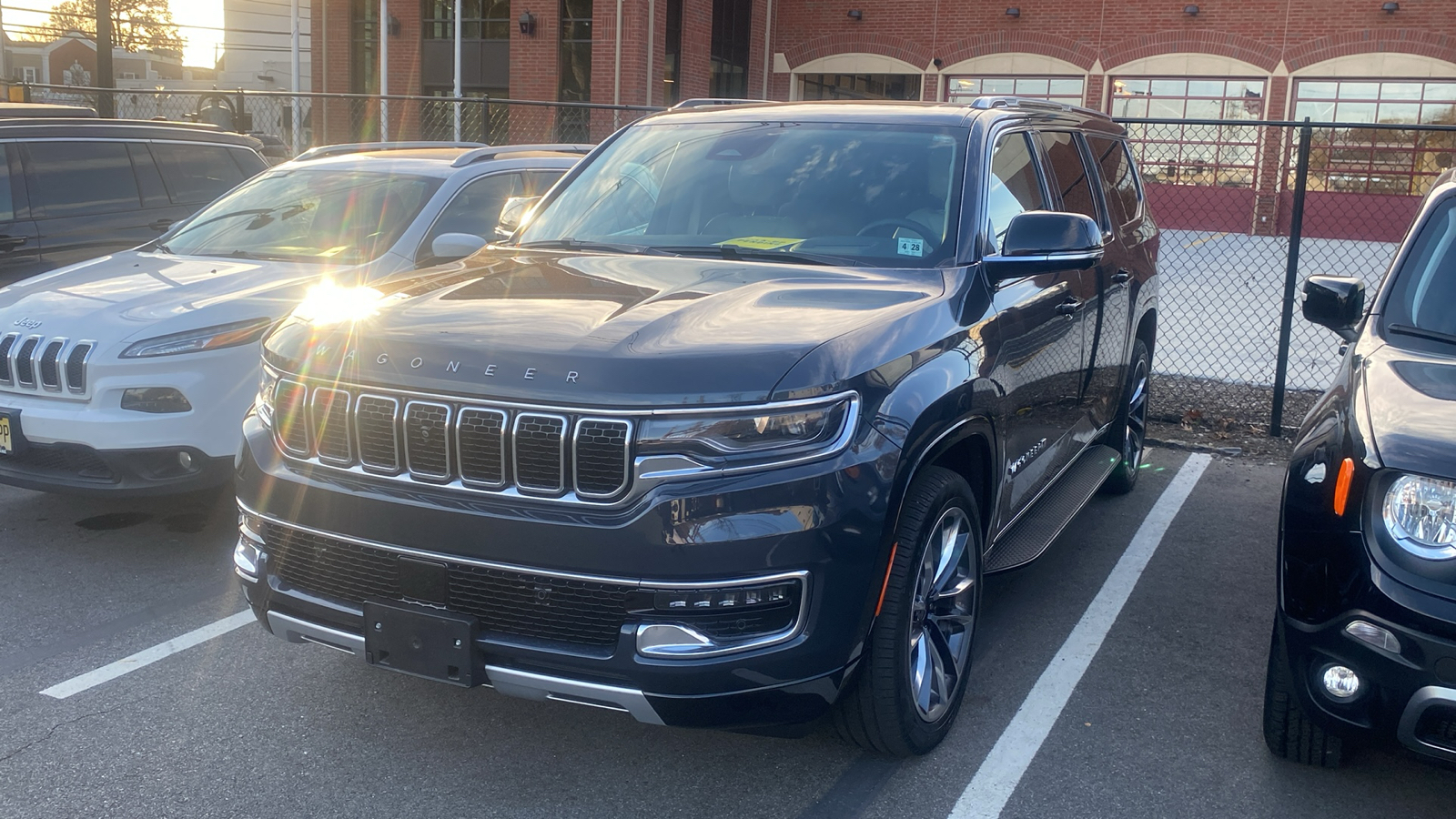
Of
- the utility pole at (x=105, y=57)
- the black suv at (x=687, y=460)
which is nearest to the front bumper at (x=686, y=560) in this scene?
the black suv at (x=687, y=460)

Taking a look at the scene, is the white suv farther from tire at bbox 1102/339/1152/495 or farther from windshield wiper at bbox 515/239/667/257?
tire at bbox 1102/339/1152/495

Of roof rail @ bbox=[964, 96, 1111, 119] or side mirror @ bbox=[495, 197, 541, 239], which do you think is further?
side mirror @ bbox=[495, 197, 541, 239]

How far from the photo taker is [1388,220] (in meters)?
25.3

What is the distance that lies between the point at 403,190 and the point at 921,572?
13.3ft

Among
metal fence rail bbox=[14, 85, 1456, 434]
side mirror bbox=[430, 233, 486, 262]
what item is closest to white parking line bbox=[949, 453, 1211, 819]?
side mirror bbox=[430, 233, 486, 262]

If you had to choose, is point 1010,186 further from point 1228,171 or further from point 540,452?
point 1228,171

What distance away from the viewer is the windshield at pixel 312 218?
6082 millimetres

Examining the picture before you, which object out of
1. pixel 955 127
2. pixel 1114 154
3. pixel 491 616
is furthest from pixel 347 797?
pixel 1114 154

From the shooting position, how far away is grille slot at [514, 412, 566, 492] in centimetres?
289

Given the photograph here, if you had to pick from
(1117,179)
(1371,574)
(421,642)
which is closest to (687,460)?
(421,642)

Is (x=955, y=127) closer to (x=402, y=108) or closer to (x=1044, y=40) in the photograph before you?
(x=402, y=108)

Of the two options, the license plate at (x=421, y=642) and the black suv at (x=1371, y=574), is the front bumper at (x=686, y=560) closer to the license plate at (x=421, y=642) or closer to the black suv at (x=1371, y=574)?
the license plate at (x=421, y=642)

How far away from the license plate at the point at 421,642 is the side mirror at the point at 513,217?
6.59 ft

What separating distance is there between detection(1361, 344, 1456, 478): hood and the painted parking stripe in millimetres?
3861
